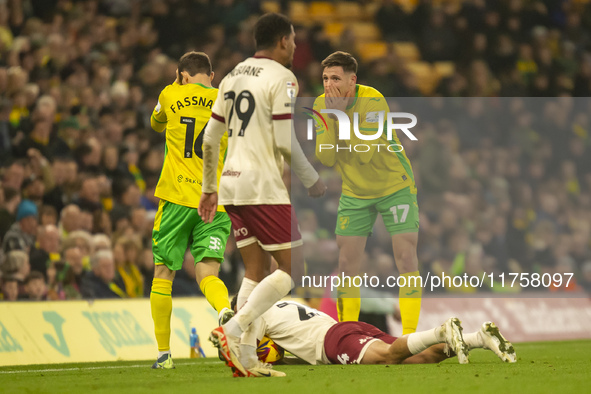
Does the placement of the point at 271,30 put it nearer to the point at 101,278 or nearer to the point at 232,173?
the point at 232,173

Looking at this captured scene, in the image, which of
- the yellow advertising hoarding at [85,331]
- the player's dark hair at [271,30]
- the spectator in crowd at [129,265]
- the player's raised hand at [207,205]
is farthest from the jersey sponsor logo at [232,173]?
the spectator in crowd at [129,265]

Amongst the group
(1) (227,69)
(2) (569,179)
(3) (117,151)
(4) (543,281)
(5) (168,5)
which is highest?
(5) (168,5)

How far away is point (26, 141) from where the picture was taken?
9.92m

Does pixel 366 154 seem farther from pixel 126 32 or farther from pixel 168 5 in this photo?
pixel 168 5

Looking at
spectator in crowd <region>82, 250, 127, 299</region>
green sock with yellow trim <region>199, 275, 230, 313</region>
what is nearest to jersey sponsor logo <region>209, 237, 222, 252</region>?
green sock with yellow trim <region>199, 275, 230, 313</region>

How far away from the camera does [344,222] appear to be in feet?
25.6

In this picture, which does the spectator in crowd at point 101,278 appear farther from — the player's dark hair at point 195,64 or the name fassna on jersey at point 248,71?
the name fassna on jersey at point 248,71

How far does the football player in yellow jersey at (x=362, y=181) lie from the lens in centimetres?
751

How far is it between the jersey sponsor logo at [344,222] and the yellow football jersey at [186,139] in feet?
5.05

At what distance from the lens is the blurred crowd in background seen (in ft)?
31.1

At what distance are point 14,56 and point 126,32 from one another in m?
2.26

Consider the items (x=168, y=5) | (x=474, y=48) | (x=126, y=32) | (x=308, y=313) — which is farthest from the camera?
(x=474, y=48)

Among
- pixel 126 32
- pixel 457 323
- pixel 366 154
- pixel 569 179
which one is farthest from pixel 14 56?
pixel 569 179

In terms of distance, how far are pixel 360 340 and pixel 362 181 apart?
84.5 inches
